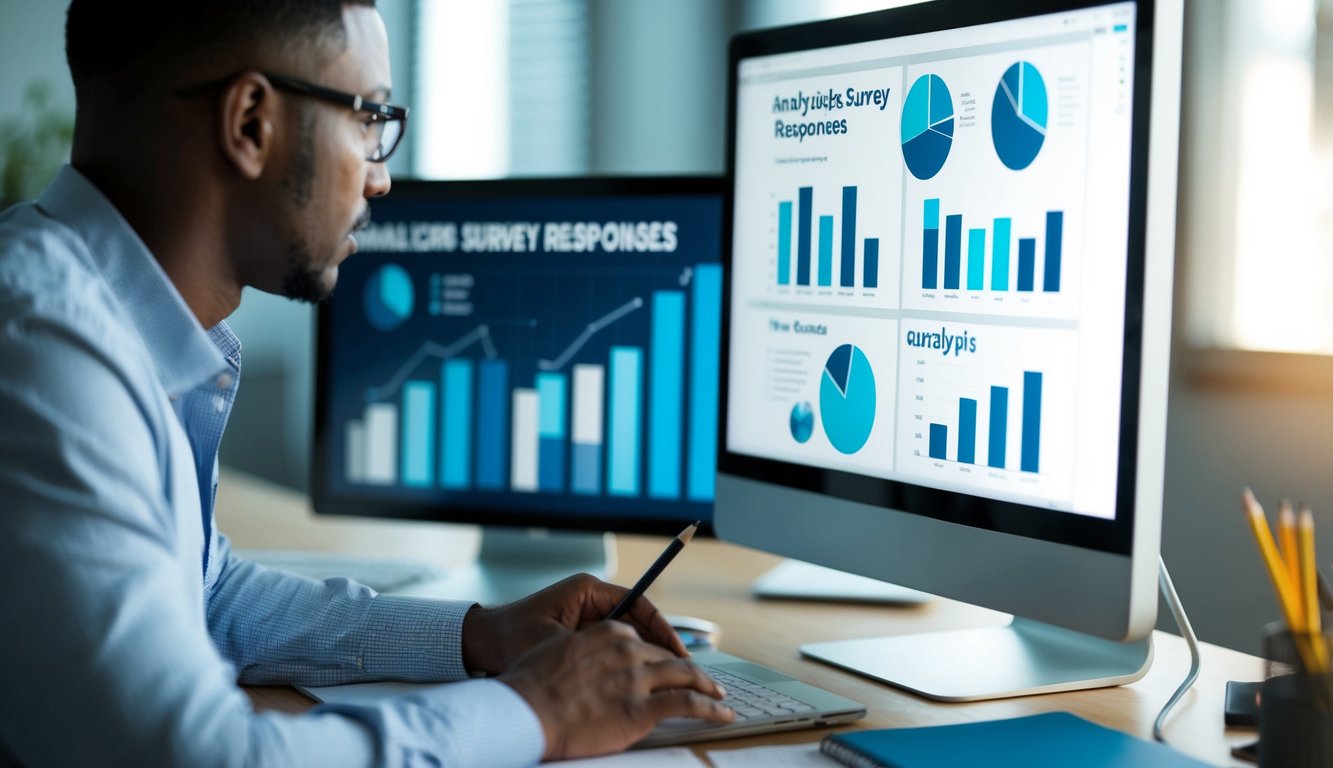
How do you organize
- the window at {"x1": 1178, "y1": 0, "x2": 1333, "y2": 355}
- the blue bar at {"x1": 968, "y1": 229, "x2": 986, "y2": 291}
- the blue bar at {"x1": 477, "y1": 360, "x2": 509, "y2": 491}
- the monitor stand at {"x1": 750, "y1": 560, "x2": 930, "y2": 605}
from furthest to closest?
the window at {"x1": 1178, "y1": 0, "x2": 1333, "y2": 355}
the blue bar at {"x1": 477, "y1": 360, "x2": 509, "y2": 491}
the monitor stand at {"x1": 750, "y1": 560, "x2": 930, "y2": 605}
the blue bar at {"x1": 968, "y1": 229, "x2": 986, "y2": 291}

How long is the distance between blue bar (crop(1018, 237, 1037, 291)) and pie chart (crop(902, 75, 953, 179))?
0.11 m

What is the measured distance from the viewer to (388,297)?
1505mm

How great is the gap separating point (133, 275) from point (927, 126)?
2.09 feet

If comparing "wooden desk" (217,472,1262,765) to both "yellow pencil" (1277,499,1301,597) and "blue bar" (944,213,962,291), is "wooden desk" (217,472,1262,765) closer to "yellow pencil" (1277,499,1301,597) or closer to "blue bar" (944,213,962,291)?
"yellow pencil" (1277,499,1301,597)

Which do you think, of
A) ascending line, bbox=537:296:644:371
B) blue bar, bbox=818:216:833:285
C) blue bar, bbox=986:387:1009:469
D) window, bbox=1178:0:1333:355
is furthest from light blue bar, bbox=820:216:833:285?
window, bbox=1178:0:1333:355

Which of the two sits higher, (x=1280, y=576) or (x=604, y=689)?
(x=1280, y=576)

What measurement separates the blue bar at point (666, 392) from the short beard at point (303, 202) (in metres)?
0.48

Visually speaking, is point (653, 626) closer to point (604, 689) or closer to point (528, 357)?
point (604, 689)

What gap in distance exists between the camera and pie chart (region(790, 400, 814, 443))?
1.16 meters

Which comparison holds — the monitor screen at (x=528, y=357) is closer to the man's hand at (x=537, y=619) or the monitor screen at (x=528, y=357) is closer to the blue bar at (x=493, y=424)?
the blue bar at (x=493, y=424)

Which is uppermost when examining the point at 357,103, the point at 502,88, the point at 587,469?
the point at 502,88

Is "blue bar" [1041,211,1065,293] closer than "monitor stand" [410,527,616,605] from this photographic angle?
Yes

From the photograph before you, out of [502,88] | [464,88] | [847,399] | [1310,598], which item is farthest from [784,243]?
[464,88]

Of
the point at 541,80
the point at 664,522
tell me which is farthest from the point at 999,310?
the point at 541,80
